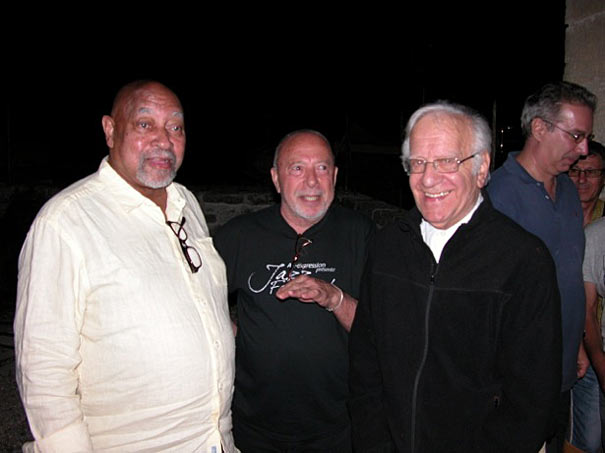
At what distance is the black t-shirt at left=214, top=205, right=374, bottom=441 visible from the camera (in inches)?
93.0

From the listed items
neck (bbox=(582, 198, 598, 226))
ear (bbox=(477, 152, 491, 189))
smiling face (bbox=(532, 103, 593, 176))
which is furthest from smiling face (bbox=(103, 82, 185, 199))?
neck (bbox=(582, 198, 598, 226))

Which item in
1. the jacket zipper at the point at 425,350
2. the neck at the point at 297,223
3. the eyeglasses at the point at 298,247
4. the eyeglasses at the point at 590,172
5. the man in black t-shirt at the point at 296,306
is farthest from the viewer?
the eyeglasses at the point at 590,172

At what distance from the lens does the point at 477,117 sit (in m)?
1.89

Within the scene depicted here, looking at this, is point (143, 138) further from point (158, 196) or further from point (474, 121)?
point (474, 121)

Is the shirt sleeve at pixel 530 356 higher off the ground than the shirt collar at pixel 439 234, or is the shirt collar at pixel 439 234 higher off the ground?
the shirt collar at pixel 439 234

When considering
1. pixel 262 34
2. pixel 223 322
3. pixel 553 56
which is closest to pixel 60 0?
pixel 262 34

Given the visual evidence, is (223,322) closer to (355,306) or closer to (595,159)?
(355,306)

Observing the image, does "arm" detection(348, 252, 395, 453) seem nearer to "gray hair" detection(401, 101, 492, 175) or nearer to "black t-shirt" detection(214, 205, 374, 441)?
"black t-shirt" detection(214, 205, 374, 441)

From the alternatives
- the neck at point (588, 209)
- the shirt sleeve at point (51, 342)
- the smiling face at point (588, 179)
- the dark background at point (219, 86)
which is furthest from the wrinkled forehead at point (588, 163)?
the dark background at point (219, 86)

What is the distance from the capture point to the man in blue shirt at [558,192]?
2.45 m

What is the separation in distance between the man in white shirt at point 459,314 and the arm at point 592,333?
1347mm

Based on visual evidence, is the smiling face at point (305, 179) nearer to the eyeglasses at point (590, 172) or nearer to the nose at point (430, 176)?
the nose at point (430, 176)

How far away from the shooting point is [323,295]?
223 cm

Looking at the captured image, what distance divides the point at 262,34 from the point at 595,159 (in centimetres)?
893
